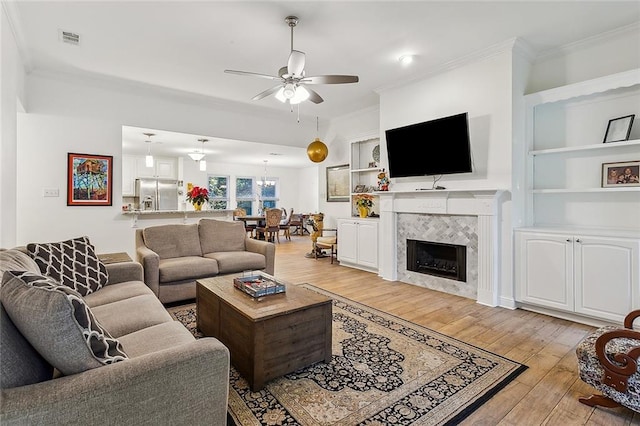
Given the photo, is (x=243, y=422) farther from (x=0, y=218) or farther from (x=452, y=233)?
(x=452, y=233)

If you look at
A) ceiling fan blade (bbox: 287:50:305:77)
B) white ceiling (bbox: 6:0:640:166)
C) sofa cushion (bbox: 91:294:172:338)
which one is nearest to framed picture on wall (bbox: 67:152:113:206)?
white ceiling (bbox: 6:0:640:166)

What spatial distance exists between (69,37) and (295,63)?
2465 mm

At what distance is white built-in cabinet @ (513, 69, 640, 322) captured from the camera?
2879 millimetres

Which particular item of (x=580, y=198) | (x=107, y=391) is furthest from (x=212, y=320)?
(x=580, y=198)

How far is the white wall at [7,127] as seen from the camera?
8.98 feet

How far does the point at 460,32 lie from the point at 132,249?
16.7 ft

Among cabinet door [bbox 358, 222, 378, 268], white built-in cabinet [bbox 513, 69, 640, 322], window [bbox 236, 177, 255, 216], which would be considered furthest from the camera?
window [bbox 236, 177, 255, 216]

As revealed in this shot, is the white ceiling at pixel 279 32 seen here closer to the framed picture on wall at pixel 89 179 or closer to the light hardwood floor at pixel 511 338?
the framed picture on wall at pixel 89 179

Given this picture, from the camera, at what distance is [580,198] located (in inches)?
136

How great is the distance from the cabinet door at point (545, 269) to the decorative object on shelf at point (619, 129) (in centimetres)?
A: 106

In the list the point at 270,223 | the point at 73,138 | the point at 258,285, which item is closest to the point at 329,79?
the point at 258,285

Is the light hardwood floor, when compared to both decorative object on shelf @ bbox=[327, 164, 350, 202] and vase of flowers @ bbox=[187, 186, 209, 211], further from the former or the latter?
vase of flowers @ bbox=[187, 186, 209, 211]

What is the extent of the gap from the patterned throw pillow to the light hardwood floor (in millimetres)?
2570

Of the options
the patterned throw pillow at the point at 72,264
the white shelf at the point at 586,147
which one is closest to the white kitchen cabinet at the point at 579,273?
the white shelf at the point at 586,147
